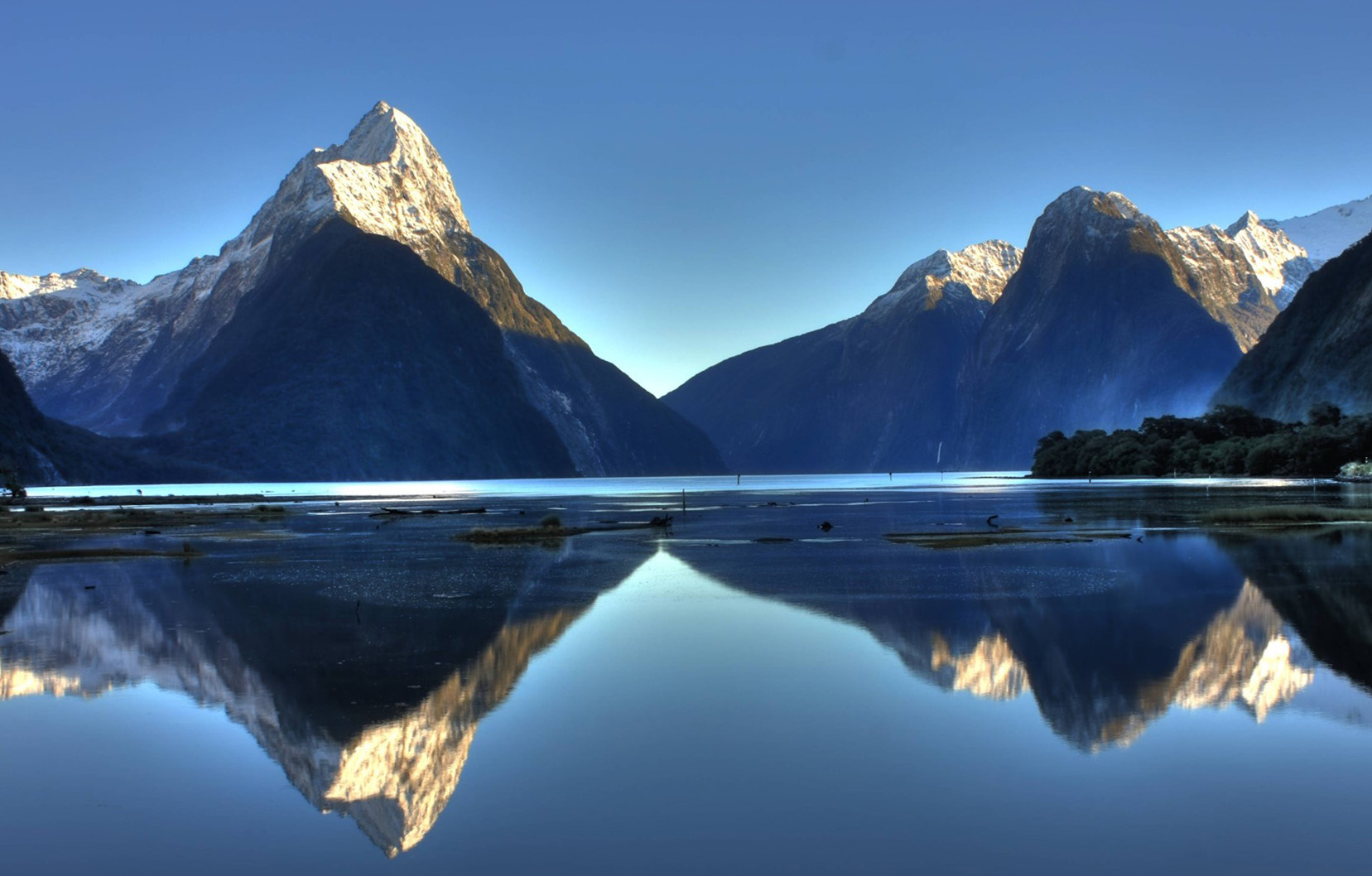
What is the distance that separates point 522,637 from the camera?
27641 millimetres

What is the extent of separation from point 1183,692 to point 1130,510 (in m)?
67.5

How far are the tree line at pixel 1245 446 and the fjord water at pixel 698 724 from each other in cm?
11934

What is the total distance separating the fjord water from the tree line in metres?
119

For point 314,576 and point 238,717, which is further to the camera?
point 314,576

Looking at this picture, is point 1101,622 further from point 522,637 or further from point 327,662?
point 327,662

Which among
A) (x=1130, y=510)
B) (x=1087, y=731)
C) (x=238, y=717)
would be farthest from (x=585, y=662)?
(x=1130, y=510)

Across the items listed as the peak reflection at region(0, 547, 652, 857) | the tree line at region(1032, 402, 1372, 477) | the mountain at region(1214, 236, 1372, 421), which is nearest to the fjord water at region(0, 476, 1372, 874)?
the peak reflection at region(0, 547, 652, 857)

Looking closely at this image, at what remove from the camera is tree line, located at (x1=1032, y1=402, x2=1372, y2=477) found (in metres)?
143

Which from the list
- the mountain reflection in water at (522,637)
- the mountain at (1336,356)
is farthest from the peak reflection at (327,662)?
the mountain at (1336,356)

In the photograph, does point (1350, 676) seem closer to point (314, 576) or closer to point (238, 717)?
point (238, 717)

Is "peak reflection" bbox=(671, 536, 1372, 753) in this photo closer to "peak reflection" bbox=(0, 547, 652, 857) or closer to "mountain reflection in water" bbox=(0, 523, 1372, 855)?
"mountain reflection in water" bbox=(0, 523, 1372, 855)

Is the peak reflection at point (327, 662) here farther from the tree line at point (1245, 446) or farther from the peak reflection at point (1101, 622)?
the tree line at point (1245, 446)

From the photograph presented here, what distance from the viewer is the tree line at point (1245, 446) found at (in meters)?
143

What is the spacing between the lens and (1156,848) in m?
12.2
